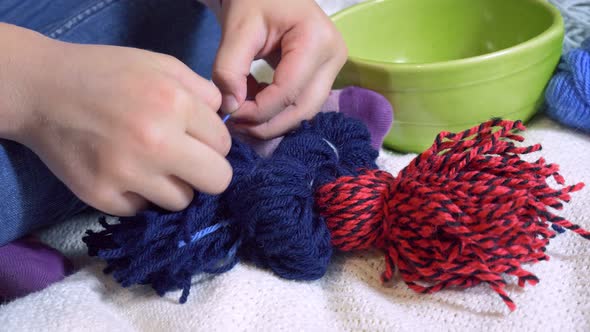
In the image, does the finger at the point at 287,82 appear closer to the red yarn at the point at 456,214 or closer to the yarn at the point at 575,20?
the red yarn at the point at 456,214

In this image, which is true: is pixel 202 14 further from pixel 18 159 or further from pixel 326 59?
pixel 18 159

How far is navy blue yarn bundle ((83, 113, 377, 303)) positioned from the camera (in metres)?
0.50

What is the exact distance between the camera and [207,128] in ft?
1.61

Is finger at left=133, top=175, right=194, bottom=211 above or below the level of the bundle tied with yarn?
above

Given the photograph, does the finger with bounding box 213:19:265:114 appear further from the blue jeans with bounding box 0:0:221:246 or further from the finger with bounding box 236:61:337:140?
the blue jeans with bounding box 0:0:221:246

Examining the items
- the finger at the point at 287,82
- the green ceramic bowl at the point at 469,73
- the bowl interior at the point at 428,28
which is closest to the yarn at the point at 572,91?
the green ceramic bowl at the point at 469,73

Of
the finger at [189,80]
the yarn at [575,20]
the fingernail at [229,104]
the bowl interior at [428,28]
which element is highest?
the finger at [189,80]

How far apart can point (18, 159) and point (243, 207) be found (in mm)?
250

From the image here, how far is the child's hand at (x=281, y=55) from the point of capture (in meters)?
0.59

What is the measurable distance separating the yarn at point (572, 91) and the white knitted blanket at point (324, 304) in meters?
0.20

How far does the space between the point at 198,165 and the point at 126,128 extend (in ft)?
0.22

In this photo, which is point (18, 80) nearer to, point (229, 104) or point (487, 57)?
point (229, 104)

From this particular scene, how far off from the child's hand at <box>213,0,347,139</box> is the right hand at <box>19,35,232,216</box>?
0.08m

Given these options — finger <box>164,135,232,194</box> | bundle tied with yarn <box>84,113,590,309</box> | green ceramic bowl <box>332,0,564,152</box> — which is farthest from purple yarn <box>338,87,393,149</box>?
finger <box>164,135,232,194</box>
